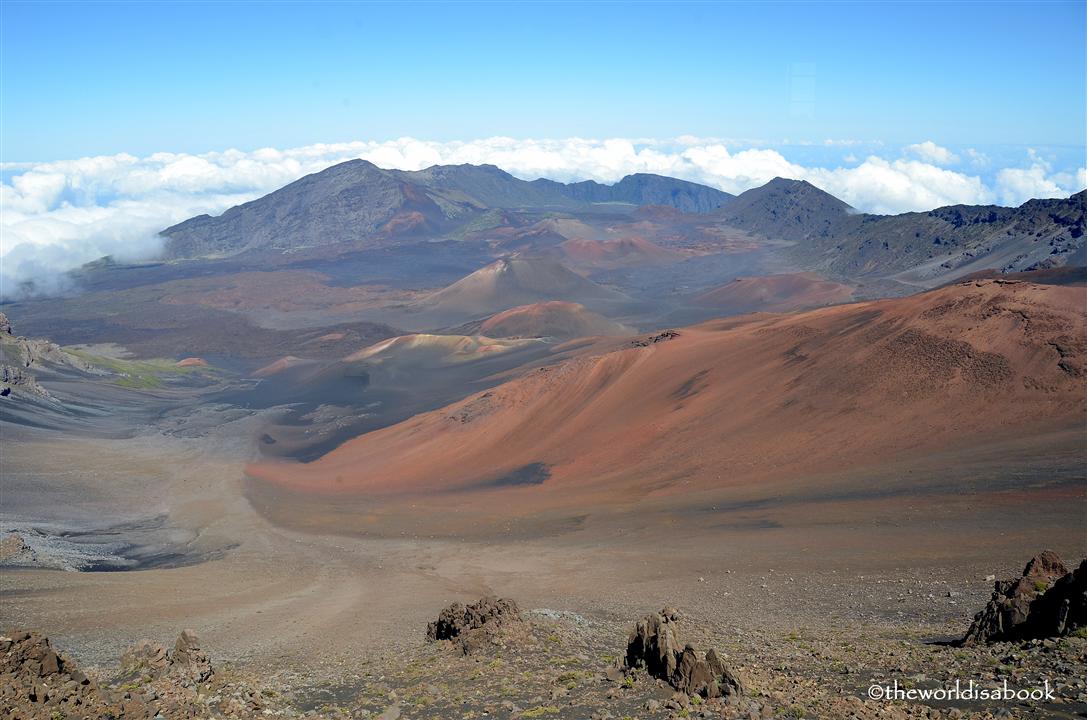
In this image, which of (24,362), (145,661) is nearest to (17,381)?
(24,362)

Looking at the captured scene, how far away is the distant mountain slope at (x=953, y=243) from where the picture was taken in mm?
124688

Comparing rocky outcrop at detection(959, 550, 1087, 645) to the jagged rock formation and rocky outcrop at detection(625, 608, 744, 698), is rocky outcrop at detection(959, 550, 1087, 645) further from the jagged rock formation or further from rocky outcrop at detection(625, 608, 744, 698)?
the jagged rock formation

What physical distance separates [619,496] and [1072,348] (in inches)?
878

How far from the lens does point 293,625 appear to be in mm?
24203

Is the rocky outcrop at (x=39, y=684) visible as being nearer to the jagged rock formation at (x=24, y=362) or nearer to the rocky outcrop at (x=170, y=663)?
the rocky outcrop at (x=170, y=663)

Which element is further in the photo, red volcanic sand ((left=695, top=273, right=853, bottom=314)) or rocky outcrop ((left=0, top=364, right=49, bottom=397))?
red volcanic sand ((left=695, top=273, right=853, bottom=314))

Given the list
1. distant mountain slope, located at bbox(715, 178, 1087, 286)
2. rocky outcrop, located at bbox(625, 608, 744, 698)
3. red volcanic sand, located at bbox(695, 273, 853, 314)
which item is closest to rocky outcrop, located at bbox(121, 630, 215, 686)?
rocky outcrop, located at bbox(625, 608, 744, 698)

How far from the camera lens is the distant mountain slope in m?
125

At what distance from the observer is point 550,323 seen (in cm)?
11150

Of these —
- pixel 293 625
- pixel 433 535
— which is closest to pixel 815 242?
pixel 433 535

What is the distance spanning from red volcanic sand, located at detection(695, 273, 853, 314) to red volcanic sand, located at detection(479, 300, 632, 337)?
25.5 meters

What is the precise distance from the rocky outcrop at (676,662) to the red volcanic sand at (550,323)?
91665mm

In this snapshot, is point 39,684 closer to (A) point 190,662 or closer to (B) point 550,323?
(A) point 190,662

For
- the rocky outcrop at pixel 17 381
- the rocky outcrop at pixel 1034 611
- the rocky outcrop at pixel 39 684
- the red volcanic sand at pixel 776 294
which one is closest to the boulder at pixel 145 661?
the rocky outcrop at pixel 39 684
